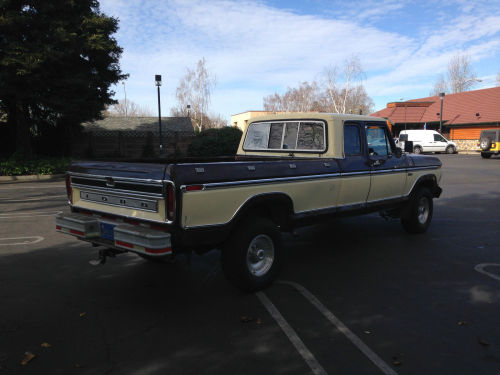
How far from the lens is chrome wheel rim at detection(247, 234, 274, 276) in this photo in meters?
4.43

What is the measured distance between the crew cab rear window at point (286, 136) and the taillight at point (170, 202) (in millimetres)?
2604

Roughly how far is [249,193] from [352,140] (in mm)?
2226

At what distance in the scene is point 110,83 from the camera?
62.8ft

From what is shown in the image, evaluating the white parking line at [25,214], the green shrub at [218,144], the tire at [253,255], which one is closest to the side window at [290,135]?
the tire at [253,255]

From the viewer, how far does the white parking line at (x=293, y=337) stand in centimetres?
299

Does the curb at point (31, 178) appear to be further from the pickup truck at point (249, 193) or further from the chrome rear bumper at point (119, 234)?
the chrome rear bumper at point (119, 234)

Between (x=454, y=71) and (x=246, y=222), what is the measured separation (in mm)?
83895

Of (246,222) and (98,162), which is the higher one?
(98,162)

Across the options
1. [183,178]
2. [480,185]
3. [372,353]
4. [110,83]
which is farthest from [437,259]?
[110,83]

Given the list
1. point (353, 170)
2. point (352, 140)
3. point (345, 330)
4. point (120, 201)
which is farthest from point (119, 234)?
point (352, 140)

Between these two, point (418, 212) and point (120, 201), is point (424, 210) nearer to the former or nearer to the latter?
point (418, 212)

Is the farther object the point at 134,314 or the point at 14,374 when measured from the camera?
the point at 134,314

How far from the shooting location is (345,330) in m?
3.57

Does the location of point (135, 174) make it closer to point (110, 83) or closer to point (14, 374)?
point (14, 374)
